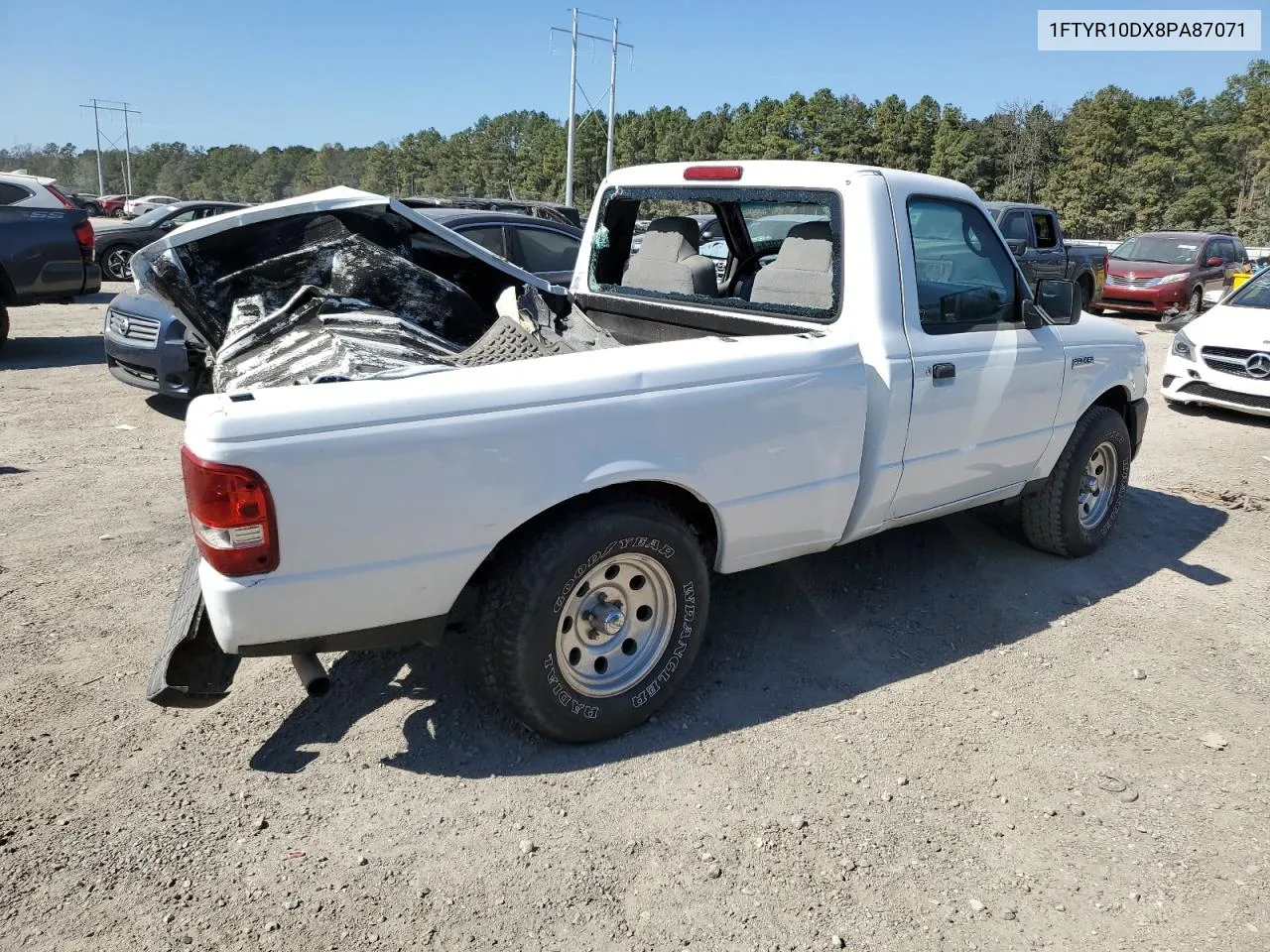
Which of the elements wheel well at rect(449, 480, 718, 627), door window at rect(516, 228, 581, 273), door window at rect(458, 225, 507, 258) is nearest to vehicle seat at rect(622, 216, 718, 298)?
wheel well at rect(449, 480, 718, 627)

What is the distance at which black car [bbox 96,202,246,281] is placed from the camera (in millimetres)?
16891

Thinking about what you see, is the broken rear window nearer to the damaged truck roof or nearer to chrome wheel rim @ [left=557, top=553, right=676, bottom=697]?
the damaged truck roof

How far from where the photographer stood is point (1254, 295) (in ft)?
30.4

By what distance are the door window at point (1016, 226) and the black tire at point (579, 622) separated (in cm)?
1220

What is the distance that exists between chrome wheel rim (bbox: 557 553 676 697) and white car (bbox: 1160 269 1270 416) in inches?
292

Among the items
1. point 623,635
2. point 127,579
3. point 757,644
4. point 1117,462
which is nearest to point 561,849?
point 623,635

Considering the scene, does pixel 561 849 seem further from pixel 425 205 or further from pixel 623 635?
pixel 425 205

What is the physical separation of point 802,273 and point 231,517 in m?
2.39

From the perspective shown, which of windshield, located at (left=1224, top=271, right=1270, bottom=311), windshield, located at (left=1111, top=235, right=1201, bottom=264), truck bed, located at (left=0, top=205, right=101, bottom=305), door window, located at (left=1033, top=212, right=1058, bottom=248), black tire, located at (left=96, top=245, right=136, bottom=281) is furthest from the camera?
black tire, located at (left=96, top=245, right=136, bottom=281)

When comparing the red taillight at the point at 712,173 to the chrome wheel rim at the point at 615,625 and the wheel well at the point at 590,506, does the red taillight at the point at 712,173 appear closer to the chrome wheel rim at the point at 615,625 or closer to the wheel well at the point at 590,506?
the wheel well at the point at 590,506

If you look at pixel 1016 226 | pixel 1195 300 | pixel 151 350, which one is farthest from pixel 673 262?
pixel 1195 300

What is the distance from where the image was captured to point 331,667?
358cm

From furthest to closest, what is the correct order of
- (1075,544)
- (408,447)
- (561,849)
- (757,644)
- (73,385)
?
(73,385)
(1075,544)
(757,644)
(561,849)
(408,447)

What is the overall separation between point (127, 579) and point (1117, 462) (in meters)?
5.07
